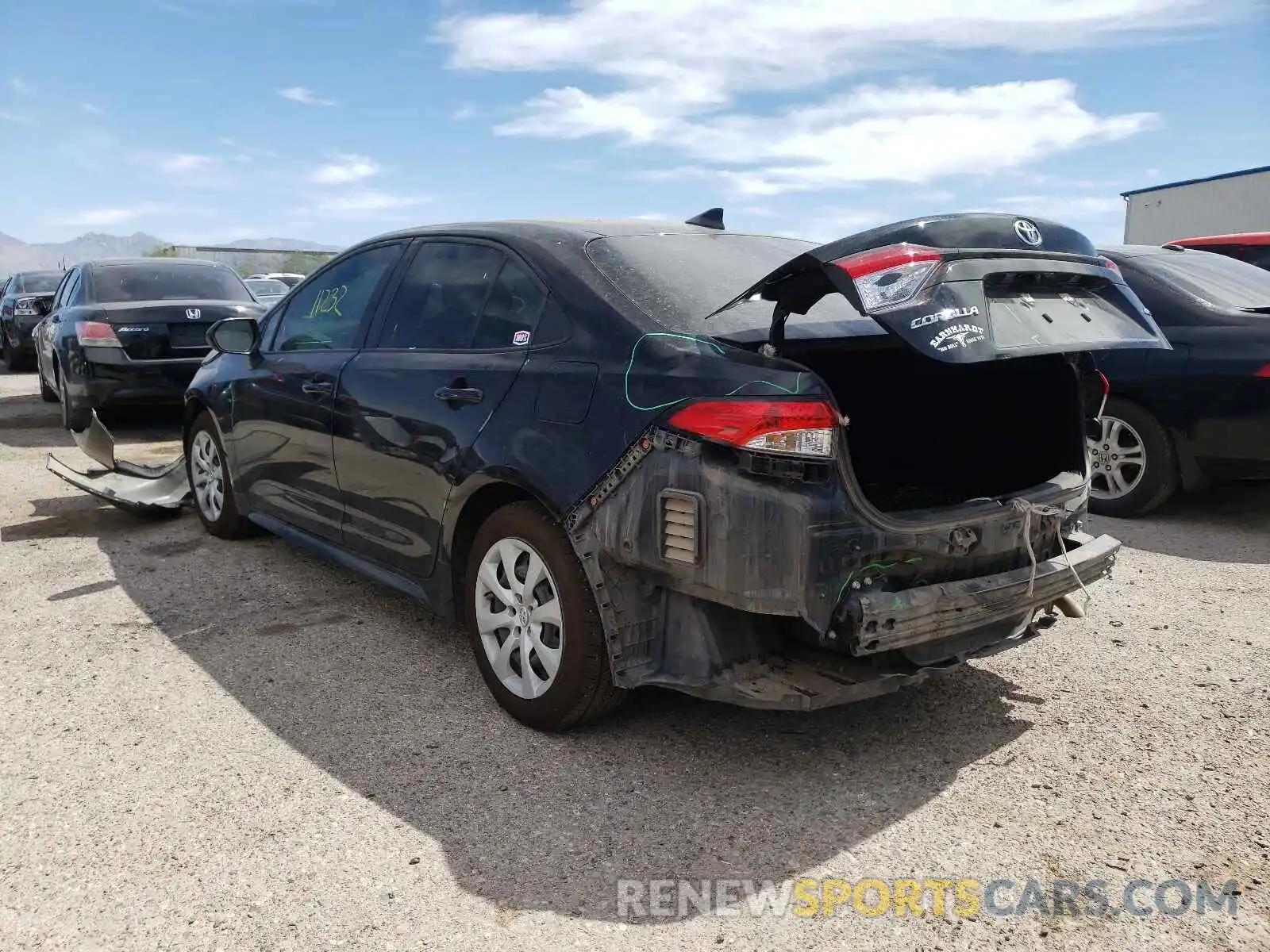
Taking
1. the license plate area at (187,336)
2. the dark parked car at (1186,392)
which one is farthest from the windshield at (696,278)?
the license plate area at (187,336)

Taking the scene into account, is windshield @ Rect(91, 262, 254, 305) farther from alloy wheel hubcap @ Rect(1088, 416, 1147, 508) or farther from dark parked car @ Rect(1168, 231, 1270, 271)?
dark parked car @ Rect(1168, 231, 1270, 271)

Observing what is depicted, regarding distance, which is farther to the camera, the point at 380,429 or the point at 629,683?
the point at 380,429

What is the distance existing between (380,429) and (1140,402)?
453 centimetres

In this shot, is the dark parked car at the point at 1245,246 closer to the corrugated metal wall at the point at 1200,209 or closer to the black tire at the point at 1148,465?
the black tire at the point at 1148,465

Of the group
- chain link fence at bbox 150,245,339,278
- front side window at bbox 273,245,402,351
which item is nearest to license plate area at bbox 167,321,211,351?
front side window at bbox 273,245,402,351

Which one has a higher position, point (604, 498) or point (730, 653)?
point (604, 498)

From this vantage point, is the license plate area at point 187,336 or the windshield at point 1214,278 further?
the license plate area at point 187,336

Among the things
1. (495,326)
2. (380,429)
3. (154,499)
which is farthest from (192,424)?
(495,326)

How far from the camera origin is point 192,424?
5980 mm

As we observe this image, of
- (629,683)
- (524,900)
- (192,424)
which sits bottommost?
(524,900)

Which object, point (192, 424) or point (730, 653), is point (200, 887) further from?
point (192, 424)

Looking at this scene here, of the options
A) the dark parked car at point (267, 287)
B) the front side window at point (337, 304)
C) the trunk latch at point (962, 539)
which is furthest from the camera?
the dark parked car at point (267, 287)

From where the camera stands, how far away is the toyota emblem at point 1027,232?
9.77ft

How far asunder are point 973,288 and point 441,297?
205 cm
